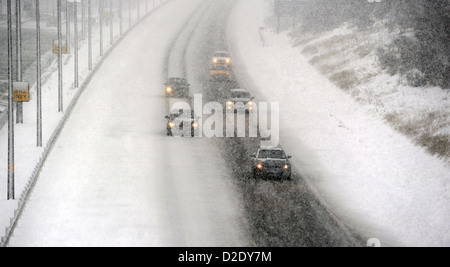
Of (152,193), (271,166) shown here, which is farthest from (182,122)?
(152,193)

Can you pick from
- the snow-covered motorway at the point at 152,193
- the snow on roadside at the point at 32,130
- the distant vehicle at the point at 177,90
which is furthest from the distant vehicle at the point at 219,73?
the snow on roadside at the point at 32,130

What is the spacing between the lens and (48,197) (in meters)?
32.8

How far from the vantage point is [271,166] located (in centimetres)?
3416

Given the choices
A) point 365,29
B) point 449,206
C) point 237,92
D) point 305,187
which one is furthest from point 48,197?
point 365,29

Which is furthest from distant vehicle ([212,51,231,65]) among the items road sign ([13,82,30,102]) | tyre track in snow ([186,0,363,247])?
road sign ([13,82,30,102])

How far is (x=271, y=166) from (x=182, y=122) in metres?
11.0

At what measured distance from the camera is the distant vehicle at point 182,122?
43906mm

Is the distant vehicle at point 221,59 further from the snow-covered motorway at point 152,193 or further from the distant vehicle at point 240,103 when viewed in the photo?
Answer: the distant vehicle at point 240,103

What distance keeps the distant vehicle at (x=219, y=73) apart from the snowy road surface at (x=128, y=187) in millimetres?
8159

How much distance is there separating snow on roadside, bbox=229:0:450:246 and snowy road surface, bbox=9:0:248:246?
16.1 feet

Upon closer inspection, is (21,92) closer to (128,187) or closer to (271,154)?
(128,187)

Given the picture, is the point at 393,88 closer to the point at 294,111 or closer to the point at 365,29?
the point at 294,111

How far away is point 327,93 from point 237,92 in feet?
22.2

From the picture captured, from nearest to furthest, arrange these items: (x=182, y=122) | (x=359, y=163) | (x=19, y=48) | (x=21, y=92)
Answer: (x=21, y=92) → (x=359, y=163) → (x=19, y=48) → (x=182, y=122)
